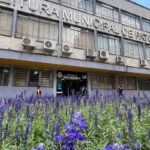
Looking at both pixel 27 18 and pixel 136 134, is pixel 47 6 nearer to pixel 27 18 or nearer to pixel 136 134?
pixel 27 18

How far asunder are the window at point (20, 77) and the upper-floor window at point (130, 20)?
16.1 m

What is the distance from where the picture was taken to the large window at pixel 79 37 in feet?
68.2

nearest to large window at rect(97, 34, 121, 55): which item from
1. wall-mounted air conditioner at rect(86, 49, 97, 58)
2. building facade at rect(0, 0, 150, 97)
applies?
building facade at rect(0, 0, 150, 97)

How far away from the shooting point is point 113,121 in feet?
13.1

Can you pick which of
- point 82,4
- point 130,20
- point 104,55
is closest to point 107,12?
point 82,4

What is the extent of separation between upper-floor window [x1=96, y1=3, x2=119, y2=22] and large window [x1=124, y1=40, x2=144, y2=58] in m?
3.56

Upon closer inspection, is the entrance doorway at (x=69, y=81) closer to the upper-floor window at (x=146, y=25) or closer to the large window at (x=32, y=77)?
the large window at (x=32, y=77)

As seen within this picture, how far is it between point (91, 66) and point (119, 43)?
7.40 m

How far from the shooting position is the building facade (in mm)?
17047

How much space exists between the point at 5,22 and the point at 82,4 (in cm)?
968

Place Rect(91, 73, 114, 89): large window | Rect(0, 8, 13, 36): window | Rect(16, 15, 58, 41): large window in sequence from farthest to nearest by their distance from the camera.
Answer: Rect(91, 73, 114, 89): large window, Rect(16, 15, 58, 41): large window, Rect(0, 8, 13, 36): window

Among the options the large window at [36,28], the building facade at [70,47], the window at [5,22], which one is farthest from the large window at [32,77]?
the window at [5,22]

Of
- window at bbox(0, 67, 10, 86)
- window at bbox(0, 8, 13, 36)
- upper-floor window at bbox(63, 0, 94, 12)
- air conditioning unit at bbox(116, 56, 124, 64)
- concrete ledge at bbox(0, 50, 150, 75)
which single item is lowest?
window at bbox(0, 67, 10, 86)

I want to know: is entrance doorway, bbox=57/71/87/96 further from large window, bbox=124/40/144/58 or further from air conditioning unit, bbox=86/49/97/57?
large window, bbox=124/40/144/58
